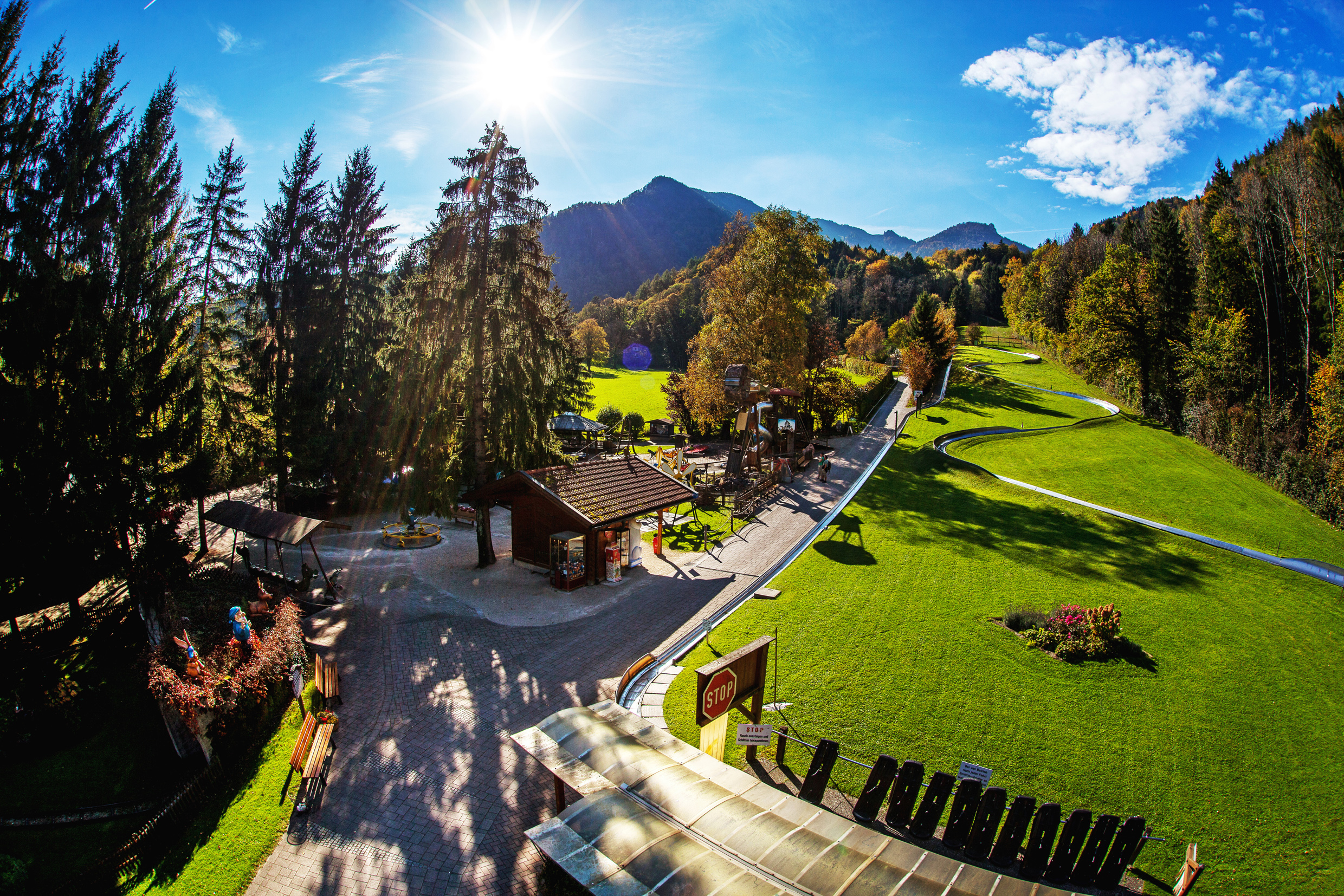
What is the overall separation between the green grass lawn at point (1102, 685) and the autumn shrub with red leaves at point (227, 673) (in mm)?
7612

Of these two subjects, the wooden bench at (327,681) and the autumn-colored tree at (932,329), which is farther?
the autumn-colored tree at (932,329)

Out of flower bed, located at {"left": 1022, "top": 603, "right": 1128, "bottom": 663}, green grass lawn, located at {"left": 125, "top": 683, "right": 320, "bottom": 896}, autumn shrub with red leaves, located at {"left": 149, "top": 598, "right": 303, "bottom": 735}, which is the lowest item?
green grass lawn, located at {"left": 125, "top": 683, "right": 320, "bottom": 896}

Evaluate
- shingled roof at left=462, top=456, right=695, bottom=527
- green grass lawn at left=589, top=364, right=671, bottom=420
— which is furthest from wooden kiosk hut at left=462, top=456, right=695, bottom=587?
green grass lawn at left=589, top=364, right=671, bottom=420

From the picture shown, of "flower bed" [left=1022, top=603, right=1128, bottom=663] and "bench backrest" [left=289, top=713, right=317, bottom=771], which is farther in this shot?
"flower bed" [left=1022, top=603, right=1128, bottom=663]

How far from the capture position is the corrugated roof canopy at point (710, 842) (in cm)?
509

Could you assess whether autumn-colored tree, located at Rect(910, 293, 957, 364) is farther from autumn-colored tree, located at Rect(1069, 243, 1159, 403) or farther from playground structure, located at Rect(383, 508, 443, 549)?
playground structure, located at Rect(383, 508, 443, 549)

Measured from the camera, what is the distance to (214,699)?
9461 millimetres

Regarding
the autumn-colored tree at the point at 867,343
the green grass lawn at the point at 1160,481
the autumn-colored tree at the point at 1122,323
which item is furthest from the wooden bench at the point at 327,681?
the autumn-colored tree at the point at 867,343

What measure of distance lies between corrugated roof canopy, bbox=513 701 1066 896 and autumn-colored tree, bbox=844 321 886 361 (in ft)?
257

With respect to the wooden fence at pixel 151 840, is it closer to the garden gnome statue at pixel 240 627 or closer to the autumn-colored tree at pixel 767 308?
the garden gnome statue at pixel 240 627

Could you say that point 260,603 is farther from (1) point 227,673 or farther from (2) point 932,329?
(2) point 932,329

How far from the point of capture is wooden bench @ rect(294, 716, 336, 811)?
8.35 meters

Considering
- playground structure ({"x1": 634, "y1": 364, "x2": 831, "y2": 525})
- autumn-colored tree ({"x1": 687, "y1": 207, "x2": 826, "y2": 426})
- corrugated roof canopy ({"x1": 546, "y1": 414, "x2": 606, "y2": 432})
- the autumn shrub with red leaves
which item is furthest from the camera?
autumn-colored tree ({"x1": 687, "y1": 207, "x2": 826, "y2": 426})

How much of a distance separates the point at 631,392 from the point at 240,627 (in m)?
59.2
